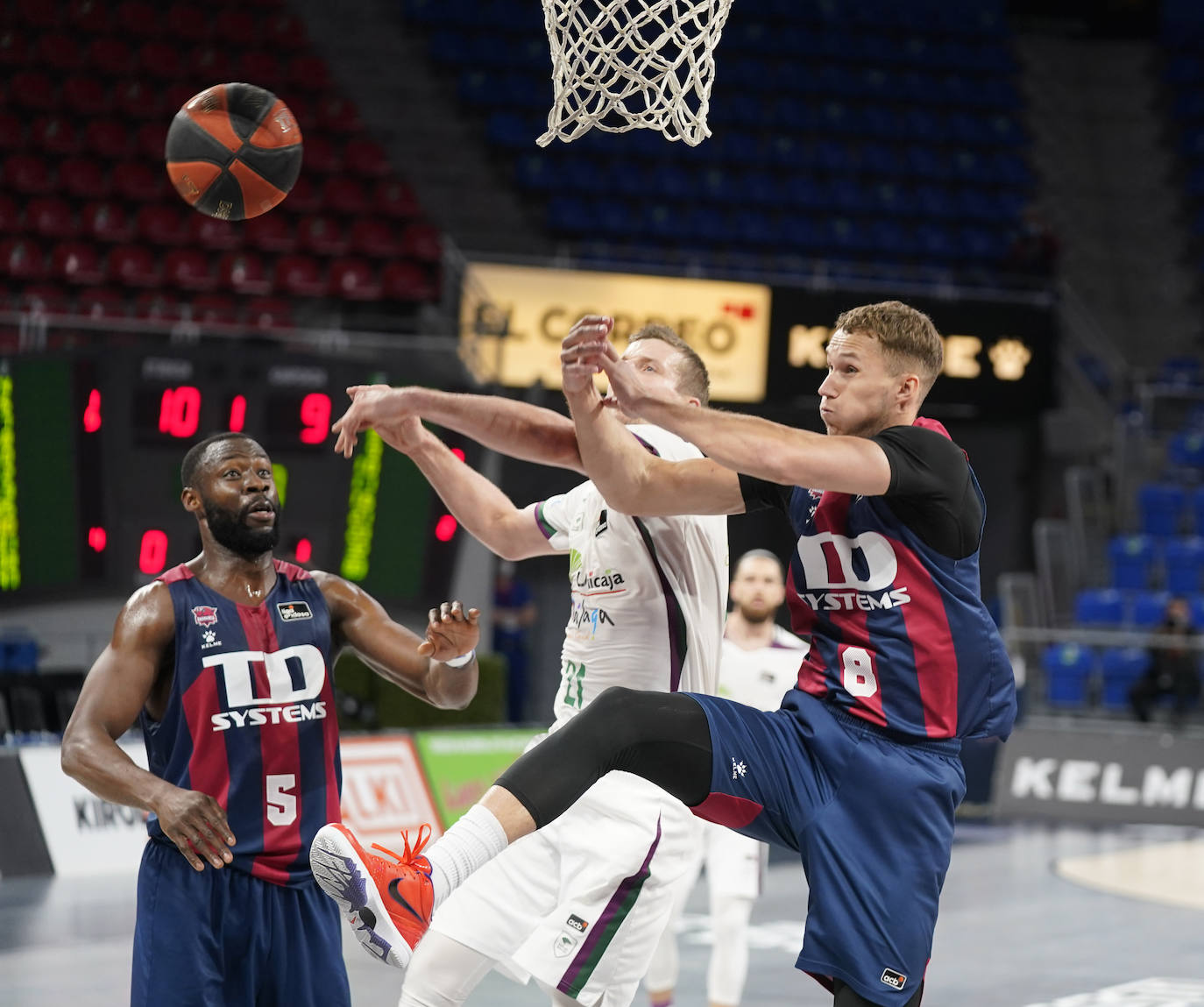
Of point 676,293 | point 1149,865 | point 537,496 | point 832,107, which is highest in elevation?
point 832,107

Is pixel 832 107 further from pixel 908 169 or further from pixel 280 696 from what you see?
pixel 280 696

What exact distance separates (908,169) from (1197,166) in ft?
14.5

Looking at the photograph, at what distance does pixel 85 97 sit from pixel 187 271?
2.37m

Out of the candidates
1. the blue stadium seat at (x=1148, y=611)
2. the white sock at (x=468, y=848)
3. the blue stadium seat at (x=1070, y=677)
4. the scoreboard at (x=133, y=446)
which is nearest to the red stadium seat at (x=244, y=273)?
the scoreboard at (x=133, y=446)

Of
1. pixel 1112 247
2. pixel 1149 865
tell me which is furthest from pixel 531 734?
pixel 1112 247

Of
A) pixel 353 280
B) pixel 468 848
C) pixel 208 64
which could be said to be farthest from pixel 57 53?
pixel 468 848

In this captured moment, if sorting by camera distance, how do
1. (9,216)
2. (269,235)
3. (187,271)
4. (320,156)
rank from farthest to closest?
(320,156) < (269,235) < (187,271) < (9,216)

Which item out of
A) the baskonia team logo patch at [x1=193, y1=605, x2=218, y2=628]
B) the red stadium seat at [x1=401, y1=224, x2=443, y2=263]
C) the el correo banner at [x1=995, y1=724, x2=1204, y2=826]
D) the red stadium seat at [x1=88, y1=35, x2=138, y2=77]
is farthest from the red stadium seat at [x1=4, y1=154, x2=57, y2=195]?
the baskonia team logo patch at [x1=193, y1=605, x2=218, y2=628]

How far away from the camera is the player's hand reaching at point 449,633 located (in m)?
4.33

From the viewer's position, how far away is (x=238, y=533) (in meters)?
4.37

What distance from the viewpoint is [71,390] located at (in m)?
11.3

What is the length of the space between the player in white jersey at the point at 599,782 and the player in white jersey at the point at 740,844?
706mm

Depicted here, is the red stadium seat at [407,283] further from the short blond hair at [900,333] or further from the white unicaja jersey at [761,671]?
the short blond hair at [900,333]

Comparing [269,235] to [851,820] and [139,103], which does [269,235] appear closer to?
[139,103]
